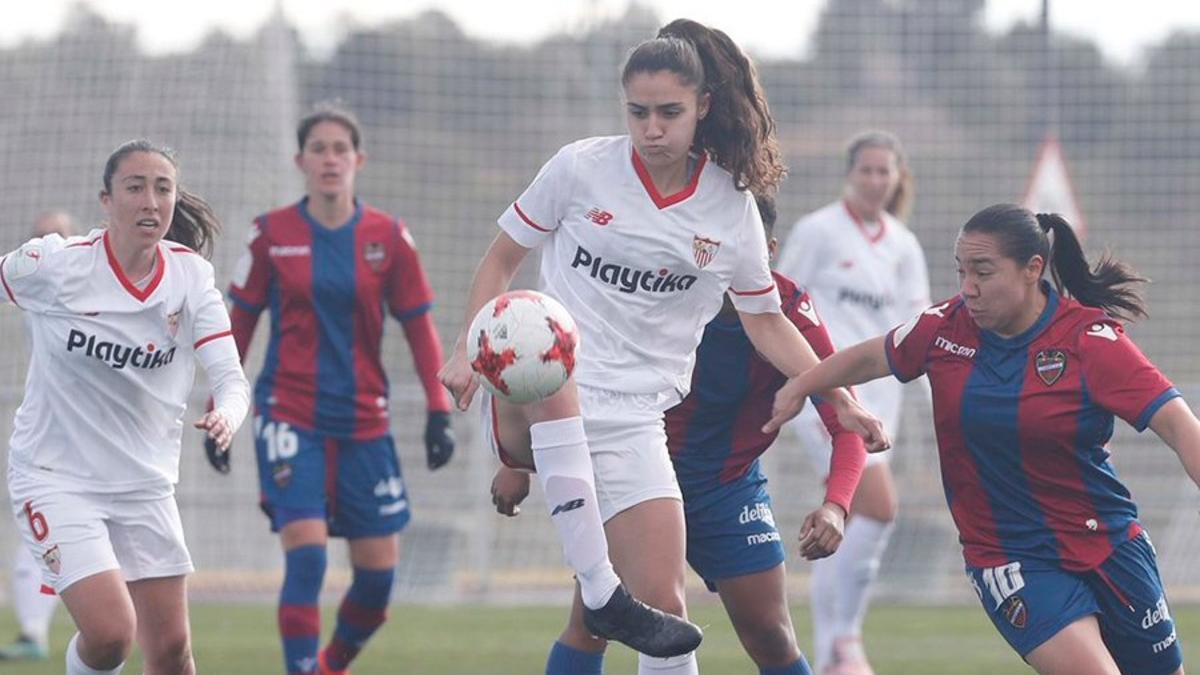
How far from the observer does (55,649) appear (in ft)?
33.8

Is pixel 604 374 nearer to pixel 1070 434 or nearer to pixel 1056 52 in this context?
pixel 1070 434

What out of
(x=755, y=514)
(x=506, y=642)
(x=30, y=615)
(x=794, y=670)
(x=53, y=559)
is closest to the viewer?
(x=53, y=559)

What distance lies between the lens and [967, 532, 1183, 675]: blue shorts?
568 cm

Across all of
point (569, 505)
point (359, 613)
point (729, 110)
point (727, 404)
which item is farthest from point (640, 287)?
point (359, 613)

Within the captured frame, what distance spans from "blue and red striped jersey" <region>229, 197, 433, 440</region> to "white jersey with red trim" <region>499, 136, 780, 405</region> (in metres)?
2.47

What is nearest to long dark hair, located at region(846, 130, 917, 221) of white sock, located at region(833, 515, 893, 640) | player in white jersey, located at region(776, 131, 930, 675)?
player in white jersey, located at region(776, 131, 930, 675)

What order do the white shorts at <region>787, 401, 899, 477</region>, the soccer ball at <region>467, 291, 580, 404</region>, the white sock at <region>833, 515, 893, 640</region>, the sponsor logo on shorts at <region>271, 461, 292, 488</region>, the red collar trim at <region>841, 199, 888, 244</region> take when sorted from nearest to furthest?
the soccer ball at <region>467, 291, 580, 404</region> < the sponsor logo on shorts at <region>271, 461, 292, 488</region> < the white sock at <region>833, 515, 893, 640</region> < the white shorts at <region>787, 401, 899, 477</region> < the red collar trim at <region>841, 199, 888, 244</region>

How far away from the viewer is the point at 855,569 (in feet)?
28.6

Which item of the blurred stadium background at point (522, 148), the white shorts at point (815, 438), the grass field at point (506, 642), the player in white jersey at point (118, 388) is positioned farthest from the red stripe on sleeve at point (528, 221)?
the blurred stadium background at point (522, 148)

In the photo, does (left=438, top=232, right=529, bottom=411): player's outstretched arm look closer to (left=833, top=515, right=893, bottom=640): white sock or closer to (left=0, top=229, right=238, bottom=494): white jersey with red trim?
(left=0, top=229, right=238, bottom=494): white jersey with red trim

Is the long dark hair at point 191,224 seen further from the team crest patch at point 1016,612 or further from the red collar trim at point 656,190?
the team crest patch at point 1016,612

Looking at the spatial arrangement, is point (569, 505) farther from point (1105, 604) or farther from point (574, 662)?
point (1105, 604)

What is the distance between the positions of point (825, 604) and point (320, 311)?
7.88 feet

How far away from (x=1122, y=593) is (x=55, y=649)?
6165 mm
